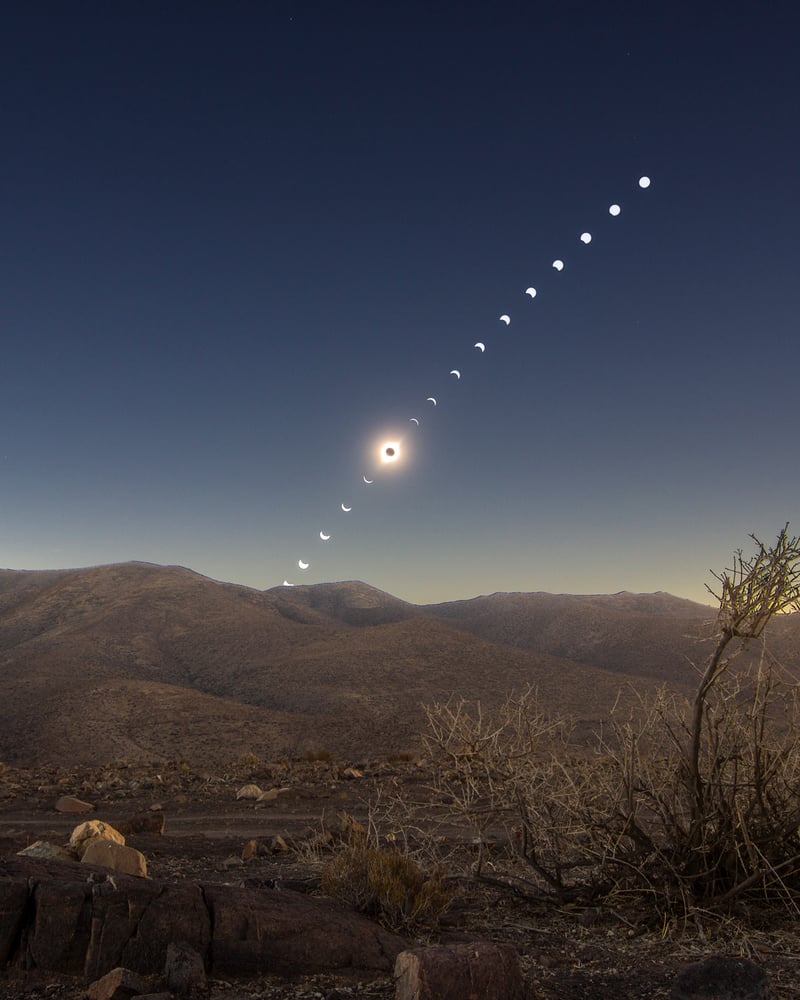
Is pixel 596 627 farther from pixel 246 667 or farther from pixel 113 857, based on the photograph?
pixel 113 857

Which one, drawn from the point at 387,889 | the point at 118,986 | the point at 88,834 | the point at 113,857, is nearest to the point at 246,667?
the point at 88,834

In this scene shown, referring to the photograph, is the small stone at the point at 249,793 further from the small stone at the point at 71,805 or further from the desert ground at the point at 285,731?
the small stone at the point at 71,805

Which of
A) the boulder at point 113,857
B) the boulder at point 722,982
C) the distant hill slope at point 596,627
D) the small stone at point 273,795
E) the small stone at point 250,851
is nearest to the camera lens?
the boulder at point 722,982

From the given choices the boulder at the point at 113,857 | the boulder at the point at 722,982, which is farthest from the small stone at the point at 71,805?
the boulder at the point at 722,982

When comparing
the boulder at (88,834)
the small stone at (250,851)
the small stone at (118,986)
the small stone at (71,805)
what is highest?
the boulder at (88,834)

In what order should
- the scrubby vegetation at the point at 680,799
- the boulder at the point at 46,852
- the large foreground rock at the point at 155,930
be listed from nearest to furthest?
the large foreground rock at the point at 155,930 < the scrubby vegetation at the point at 680,799 < the boulder at the point at 46,852

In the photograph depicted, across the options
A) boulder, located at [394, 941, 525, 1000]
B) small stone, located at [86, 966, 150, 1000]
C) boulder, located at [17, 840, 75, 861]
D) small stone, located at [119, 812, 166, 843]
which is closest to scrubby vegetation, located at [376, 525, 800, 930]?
boulder, located at [394, 941, 525, 1000]

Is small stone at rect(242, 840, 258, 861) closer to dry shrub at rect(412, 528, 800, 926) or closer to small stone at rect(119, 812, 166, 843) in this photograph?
small stone at rect(119, 812, 166, 843)
